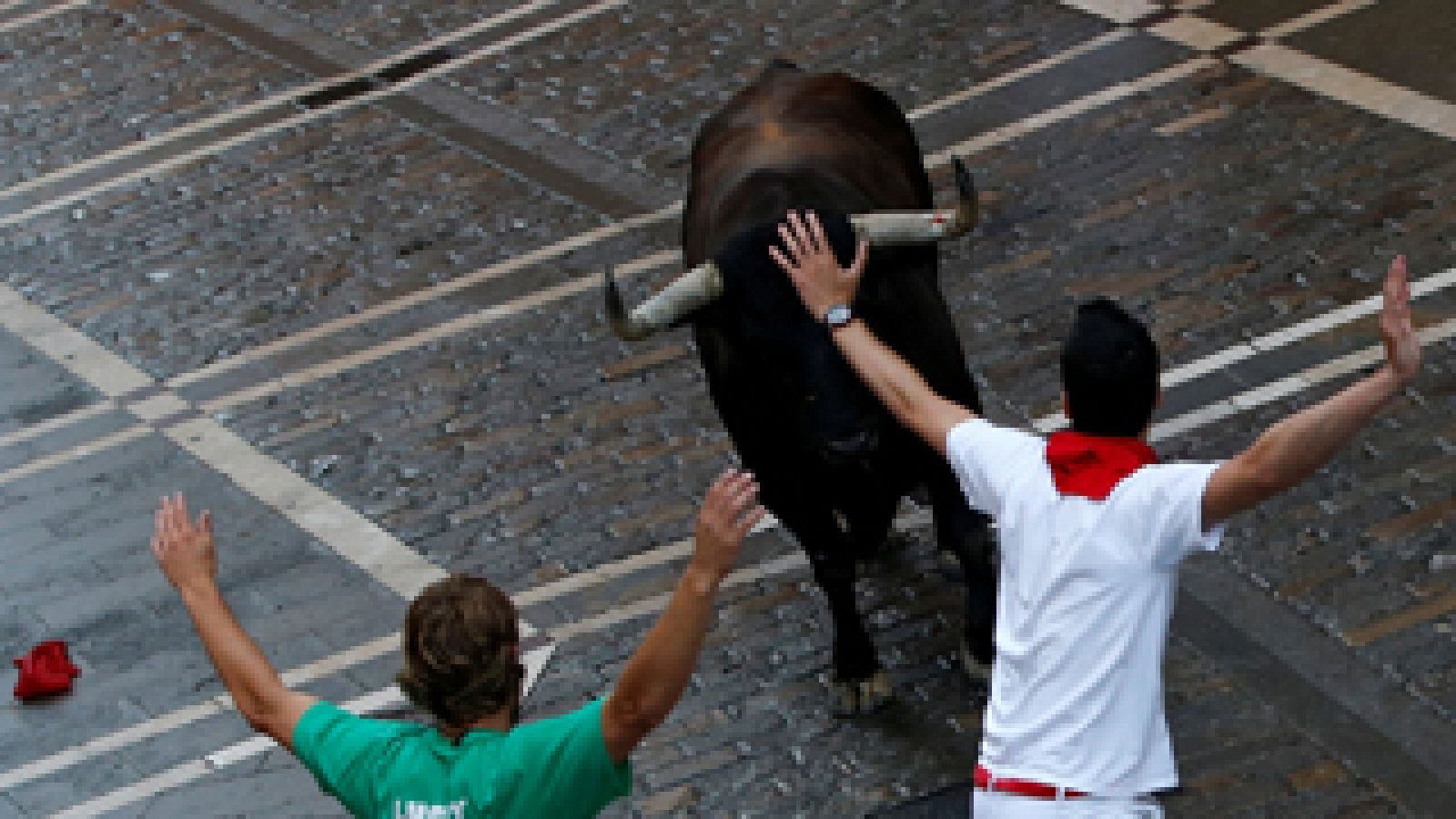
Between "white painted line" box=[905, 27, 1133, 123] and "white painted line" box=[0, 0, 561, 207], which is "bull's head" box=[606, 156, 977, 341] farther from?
"white painted line" box=[0, 0, 561, 207]

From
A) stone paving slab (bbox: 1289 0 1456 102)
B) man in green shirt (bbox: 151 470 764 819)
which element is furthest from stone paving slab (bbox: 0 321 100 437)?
man in green shirt (bbox: 151 470 764 819)

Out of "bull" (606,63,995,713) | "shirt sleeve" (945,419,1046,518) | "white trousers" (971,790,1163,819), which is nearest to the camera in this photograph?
"white trousers" (971,790,1163,819)

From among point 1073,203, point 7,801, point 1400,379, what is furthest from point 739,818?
point 1073,203

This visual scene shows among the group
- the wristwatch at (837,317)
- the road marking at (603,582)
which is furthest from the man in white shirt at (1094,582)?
the road marking at (603,582)

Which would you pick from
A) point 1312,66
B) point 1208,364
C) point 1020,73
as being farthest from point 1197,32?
point 1208,364

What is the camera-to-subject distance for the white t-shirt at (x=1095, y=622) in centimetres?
517

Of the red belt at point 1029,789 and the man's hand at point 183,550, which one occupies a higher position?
the man's hand at point 183,550

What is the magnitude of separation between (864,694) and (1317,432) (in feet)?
12.8

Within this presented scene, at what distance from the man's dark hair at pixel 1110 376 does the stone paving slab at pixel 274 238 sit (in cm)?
783

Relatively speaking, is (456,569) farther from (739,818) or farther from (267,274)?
(267,274)

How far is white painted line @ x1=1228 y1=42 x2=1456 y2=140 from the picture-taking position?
1230cm

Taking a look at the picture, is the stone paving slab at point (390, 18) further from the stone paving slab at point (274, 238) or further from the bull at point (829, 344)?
the bull at point (829, 344)

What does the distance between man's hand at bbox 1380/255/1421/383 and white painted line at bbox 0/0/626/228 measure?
11.1m

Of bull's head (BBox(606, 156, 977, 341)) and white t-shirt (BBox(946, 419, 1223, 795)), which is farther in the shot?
A: bull's head (BBox(606, 156, 977, 341))
